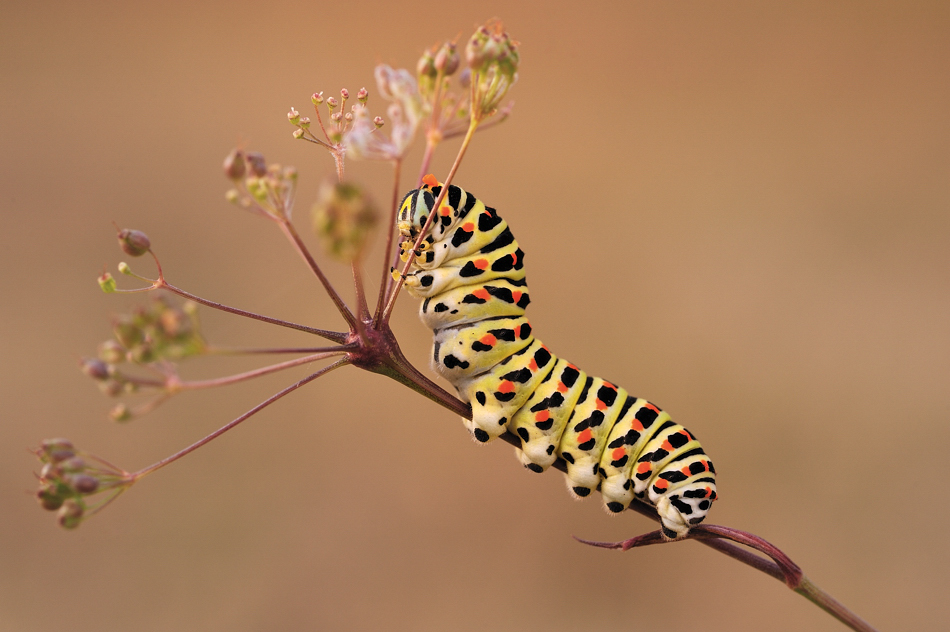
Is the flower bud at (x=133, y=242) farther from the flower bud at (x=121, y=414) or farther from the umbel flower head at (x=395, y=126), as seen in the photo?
the umbel flower head at (x=395, y=126)

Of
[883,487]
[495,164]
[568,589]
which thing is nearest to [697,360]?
[883,487]

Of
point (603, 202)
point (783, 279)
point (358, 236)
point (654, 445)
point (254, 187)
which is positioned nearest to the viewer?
point (358, 236)

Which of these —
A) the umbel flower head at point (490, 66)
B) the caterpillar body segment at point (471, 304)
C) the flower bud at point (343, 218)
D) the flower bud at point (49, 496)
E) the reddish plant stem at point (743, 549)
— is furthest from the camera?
the caterpillar body segment at point (471, 304)

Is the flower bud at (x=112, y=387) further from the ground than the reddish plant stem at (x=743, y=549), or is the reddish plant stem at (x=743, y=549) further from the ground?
the reddish plant stem at (x=743, y=549)

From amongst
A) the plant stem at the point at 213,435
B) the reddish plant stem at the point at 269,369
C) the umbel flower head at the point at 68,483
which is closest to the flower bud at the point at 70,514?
the umbel flower head at the point at 68,483

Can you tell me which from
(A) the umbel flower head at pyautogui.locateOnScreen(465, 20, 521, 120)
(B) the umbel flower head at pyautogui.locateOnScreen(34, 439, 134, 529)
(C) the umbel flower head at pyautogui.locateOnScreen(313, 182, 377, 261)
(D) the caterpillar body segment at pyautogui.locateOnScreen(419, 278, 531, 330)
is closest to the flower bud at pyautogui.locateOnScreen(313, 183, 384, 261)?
(C) the umbel flower head at pyautogui.locateOnScreen(313, 182, 377, 261)

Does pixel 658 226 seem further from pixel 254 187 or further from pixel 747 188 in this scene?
pixel 254 187

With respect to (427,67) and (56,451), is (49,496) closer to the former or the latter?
(56,451)
